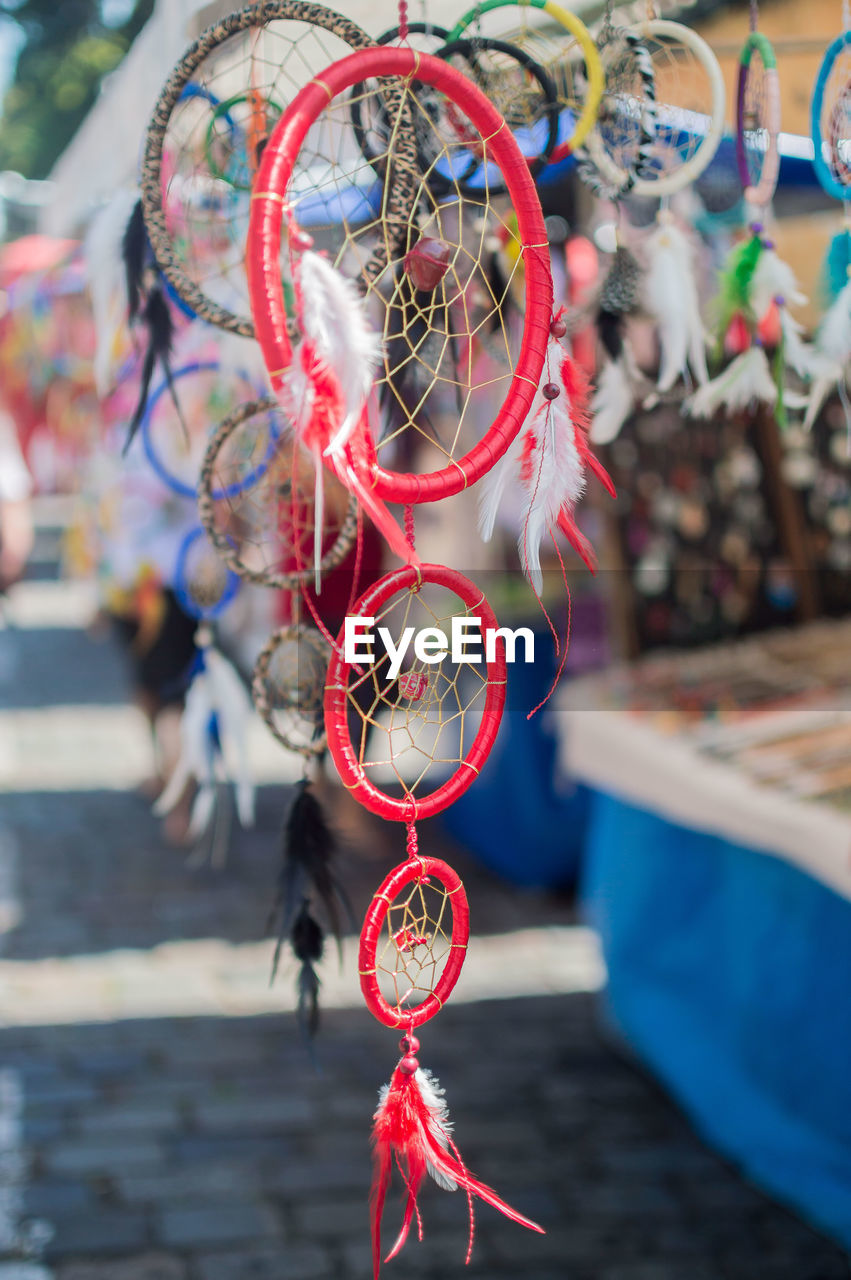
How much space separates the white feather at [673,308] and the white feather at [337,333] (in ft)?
2.14

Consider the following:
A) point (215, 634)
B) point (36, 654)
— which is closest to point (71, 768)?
point (36, 654)

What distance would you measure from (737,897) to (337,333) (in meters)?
1.99

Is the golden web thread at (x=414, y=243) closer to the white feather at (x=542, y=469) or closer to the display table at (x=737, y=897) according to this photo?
the white feather at (x=542, y=469)

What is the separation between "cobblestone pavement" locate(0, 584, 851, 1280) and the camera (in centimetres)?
219

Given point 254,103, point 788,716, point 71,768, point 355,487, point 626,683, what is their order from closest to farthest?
point 355,487, point 254,103, point 788,716, point 626,683, point 71,768

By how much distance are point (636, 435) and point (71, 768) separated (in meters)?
3.44

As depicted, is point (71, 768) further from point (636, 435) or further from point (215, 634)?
point (215, 634)

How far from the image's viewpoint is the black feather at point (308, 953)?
1.17 metres

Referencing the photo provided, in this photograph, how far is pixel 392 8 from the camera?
1158 millimetres

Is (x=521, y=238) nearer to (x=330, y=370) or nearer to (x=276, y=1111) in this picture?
(x=330, y=370)

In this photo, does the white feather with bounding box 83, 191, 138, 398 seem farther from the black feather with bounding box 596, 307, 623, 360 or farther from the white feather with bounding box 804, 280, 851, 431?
the white feather with bounding box 804, 280, 851, 431

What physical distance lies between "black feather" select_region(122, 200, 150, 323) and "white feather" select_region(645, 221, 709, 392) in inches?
22.1

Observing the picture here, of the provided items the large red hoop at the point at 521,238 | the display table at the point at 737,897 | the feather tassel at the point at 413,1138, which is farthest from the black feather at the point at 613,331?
the display table at the point at 737,897

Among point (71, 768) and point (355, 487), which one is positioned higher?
point (355, 487)
